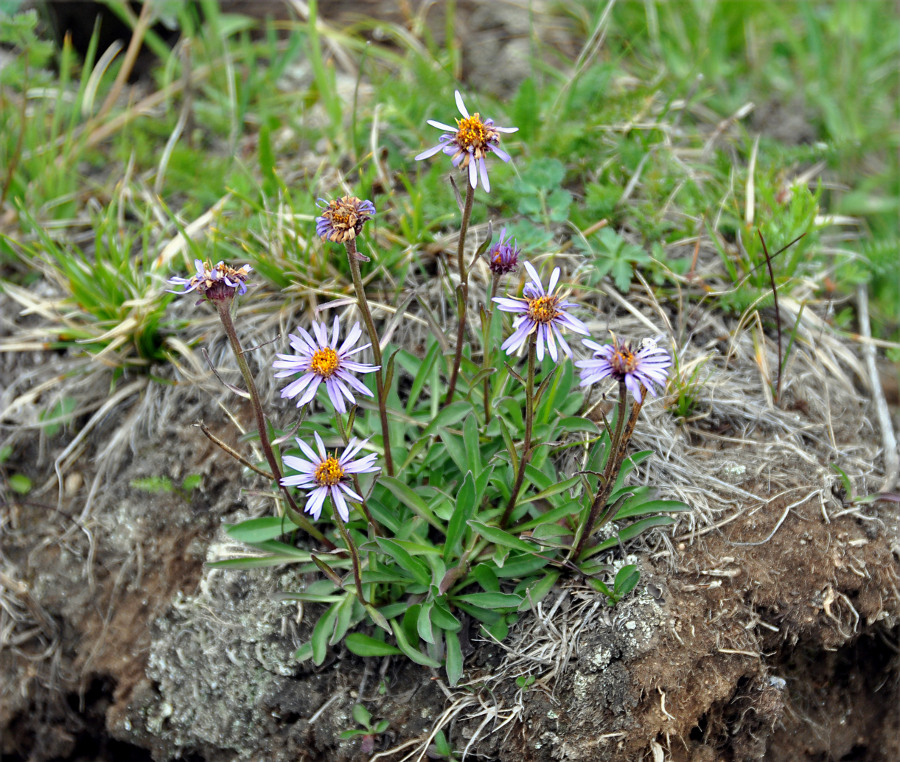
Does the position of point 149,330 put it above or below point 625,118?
below

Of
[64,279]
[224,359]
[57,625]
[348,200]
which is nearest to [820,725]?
[348,200]

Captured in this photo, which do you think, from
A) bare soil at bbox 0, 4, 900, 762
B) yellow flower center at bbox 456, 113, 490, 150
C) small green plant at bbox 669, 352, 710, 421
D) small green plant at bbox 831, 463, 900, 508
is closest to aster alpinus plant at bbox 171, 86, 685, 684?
yellow flower center at bbox 456, 113, 490, 150

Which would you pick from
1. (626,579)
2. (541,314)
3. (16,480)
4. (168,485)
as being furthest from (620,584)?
(16,480)

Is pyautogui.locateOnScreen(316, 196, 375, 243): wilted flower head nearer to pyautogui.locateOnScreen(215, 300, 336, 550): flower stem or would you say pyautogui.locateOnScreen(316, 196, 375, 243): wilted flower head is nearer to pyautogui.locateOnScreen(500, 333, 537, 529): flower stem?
pyautogui.locateOnScreen(215, 300, 336, 550): flower stem

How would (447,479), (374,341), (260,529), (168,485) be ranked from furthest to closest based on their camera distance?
(168,485), (447,479), (260,529), (374,341)

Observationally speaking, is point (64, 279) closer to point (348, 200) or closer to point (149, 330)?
point (149, 330)

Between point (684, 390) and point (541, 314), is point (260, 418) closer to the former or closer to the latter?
point (541, 314)

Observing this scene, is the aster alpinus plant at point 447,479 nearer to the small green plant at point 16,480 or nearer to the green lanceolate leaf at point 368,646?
the green lanceolate leaf at point 368,646
